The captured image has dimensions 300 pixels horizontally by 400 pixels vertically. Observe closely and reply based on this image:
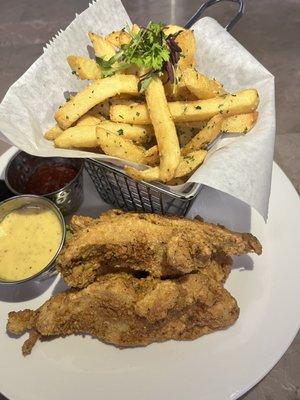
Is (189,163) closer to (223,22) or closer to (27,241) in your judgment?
(27,241)

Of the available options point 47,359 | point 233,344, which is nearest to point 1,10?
point 47,359

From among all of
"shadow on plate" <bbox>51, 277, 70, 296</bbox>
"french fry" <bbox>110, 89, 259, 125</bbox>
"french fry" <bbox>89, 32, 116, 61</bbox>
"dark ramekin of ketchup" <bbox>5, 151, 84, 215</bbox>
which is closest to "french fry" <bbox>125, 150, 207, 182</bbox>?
"french fry" <bbox>110, 89, 259, 125</bbox>

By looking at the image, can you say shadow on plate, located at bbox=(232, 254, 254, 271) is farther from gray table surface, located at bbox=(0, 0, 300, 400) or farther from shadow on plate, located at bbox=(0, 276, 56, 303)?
gray table surface, located at bbox=(0, 0, 300, 400)

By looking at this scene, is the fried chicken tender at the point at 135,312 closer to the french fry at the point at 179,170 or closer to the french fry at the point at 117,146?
the french fry at the point at 179,170

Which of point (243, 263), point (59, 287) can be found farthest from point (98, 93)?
point (243, 263)

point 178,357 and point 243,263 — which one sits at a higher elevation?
point 243,263

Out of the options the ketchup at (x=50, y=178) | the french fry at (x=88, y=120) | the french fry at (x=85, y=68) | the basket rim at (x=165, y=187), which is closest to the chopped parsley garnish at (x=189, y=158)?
the basket rim at (x=165, y=187)
